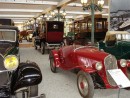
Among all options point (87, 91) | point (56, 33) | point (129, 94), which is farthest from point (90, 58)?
point (56, 33)

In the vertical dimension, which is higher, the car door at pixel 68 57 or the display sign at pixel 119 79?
the car door at pixel 68 57

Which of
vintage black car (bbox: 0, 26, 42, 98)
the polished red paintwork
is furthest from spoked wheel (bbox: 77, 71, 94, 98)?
vintage black car (bbox: 0, 26, 42, 98)

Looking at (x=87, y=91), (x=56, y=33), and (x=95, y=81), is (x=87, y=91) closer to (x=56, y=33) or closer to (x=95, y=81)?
(x=95, y=81)

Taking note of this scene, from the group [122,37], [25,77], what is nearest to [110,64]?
[25,77]

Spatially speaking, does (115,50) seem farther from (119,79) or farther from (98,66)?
(119,79)

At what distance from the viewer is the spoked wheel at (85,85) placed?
10.8 ft

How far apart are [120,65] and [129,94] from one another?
626 mm

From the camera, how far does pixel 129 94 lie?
3.69 metres

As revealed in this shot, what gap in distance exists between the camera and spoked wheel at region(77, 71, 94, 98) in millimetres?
3283

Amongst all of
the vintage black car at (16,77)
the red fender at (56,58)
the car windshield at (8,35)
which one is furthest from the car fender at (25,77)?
the red fender at (56,58)

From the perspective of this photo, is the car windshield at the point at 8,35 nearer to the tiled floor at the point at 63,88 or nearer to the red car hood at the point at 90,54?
the tiled floor at the point at 63,88

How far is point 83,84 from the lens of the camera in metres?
3.54

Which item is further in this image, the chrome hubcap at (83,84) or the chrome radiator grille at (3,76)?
the chrome hubcap at (83,84)

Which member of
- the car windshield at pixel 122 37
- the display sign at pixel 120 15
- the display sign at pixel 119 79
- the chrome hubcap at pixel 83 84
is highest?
the display sign at pixel 120 15
